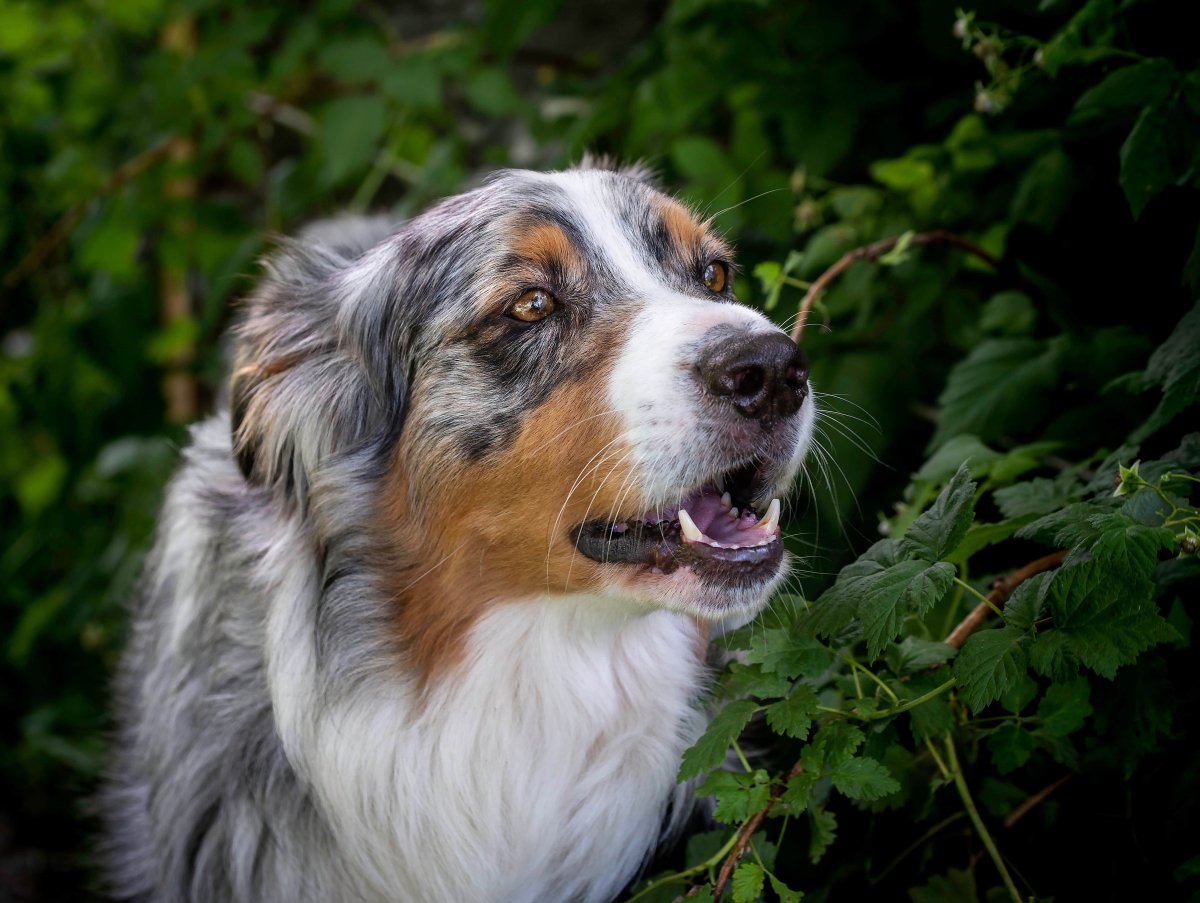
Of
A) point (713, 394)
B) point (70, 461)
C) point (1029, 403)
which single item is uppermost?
point (713, 394)

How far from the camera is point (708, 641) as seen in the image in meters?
2.60

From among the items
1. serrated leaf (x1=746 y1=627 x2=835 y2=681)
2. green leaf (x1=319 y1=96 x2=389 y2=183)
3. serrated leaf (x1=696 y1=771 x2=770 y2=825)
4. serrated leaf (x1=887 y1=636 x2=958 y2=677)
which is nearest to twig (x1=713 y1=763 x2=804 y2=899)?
serrated leaf (x1=696 y1=771 x2=770 y2=825)

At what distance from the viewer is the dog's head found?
218cm

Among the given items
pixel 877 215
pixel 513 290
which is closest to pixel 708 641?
pixel 513 290

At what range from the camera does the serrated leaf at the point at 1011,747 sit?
6.82 feet

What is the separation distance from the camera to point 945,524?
76.2 inches

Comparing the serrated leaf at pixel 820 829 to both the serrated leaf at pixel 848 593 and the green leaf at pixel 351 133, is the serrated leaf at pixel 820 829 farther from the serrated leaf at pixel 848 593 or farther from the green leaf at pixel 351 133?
the green leaf at pixel 351 133

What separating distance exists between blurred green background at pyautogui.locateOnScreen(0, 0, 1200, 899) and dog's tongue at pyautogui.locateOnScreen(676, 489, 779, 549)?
1.76 feet

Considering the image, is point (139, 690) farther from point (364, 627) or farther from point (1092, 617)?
point (1092, 617)

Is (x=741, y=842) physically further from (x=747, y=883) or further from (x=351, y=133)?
(x=351, y=133)

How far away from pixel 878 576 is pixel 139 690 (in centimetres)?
212

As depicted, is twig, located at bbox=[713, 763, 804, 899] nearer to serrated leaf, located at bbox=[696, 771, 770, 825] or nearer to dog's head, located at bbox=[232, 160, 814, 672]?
serrated leaf, located at bbox=[696, 771, 770, 825]

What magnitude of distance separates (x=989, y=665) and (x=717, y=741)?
456mm

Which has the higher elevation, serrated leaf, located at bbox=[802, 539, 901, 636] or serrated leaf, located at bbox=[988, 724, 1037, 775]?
serrated leaf, located at bbox=[802, 539, 901, 636]
